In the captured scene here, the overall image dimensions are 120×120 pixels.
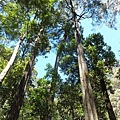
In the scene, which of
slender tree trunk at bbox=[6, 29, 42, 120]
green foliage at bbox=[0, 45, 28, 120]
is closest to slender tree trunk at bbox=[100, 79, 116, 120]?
slender tree trunk at bbox=[6, 29, 42, 120]

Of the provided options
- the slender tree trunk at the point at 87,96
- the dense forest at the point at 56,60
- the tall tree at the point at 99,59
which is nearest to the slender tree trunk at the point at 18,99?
the dense forest at the point at 56,60

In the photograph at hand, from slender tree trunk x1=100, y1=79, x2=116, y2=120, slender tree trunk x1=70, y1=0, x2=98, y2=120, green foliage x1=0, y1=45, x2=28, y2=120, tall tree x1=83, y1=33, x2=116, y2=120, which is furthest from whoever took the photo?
green foliage x1=0, y1=45, x2=28, y2=120

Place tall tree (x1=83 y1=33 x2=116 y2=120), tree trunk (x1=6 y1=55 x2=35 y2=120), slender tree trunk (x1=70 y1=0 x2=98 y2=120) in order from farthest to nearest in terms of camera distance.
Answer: tall tree (x1=83 y1=33 x2=116 y2=120) < tree trunk (x1=6 y1=55 x2=35 y2=120) < slender tree trunk (x1=70 y1=0 x2=98 y2=120)

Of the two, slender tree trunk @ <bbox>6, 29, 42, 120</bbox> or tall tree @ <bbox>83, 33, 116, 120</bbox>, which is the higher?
tall tree @ <bbox>83, 33, 116, 120</bbox>

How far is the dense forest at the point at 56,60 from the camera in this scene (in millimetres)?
7012

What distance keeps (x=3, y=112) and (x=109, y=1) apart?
1139 cm

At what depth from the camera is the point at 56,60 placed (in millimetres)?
10922

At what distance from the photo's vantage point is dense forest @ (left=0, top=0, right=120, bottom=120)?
7012 mm

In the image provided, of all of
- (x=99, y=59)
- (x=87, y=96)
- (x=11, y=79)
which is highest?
(x=99, y=59)

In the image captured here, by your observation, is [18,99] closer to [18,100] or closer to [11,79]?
[18,100]

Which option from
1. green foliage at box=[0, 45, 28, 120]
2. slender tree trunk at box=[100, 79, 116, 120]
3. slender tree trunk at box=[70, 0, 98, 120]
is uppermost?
green foliage at box=[0, 45, 28, 120]

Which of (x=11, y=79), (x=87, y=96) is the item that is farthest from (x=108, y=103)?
(x=11, y=79)

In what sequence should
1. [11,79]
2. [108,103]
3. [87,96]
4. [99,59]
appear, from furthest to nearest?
[11,79], [99,59], [108,103], [87,96]

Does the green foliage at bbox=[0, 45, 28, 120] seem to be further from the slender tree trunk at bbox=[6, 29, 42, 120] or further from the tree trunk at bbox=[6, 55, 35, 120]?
the tree trunk at bbox=[6, 55, 35, 120]
